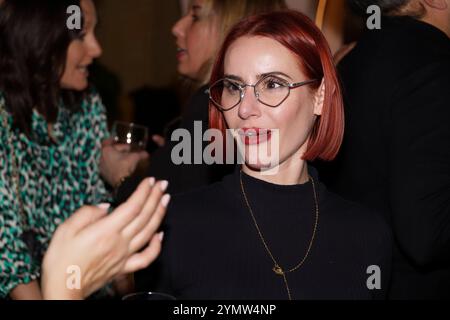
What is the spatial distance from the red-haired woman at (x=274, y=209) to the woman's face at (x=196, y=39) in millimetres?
1074

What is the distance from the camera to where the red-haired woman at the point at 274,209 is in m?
1.90

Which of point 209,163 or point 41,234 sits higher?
point 209,163

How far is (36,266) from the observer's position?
268 centimetres

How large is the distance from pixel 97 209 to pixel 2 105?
1662 mm

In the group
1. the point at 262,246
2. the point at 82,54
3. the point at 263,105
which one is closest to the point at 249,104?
the point at 263,105

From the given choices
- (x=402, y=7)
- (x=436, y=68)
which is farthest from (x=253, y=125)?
(x=402, y=7)


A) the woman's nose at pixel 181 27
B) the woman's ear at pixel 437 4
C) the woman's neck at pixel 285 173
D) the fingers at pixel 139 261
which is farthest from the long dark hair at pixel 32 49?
the fingers at pixel 139 261

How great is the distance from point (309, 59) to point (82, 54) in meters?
1.47

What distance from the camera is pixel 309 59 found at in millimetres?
1955

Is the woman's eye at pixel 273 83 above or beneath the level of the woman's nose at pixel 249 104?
above

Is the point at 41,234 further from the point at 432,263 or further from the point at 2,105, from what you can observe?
the point at 432,263

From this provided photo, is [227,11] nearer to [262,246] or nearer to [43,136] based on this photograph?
[43,136]

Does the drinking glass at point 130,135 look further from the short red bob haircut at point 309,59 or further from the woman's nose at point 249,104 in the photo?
the woman's nose at point 249,104

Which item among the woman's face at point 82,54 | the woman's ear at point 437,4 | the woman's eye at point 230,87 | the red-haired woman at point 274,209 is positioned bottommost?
the red-haired woman at point 274,209
